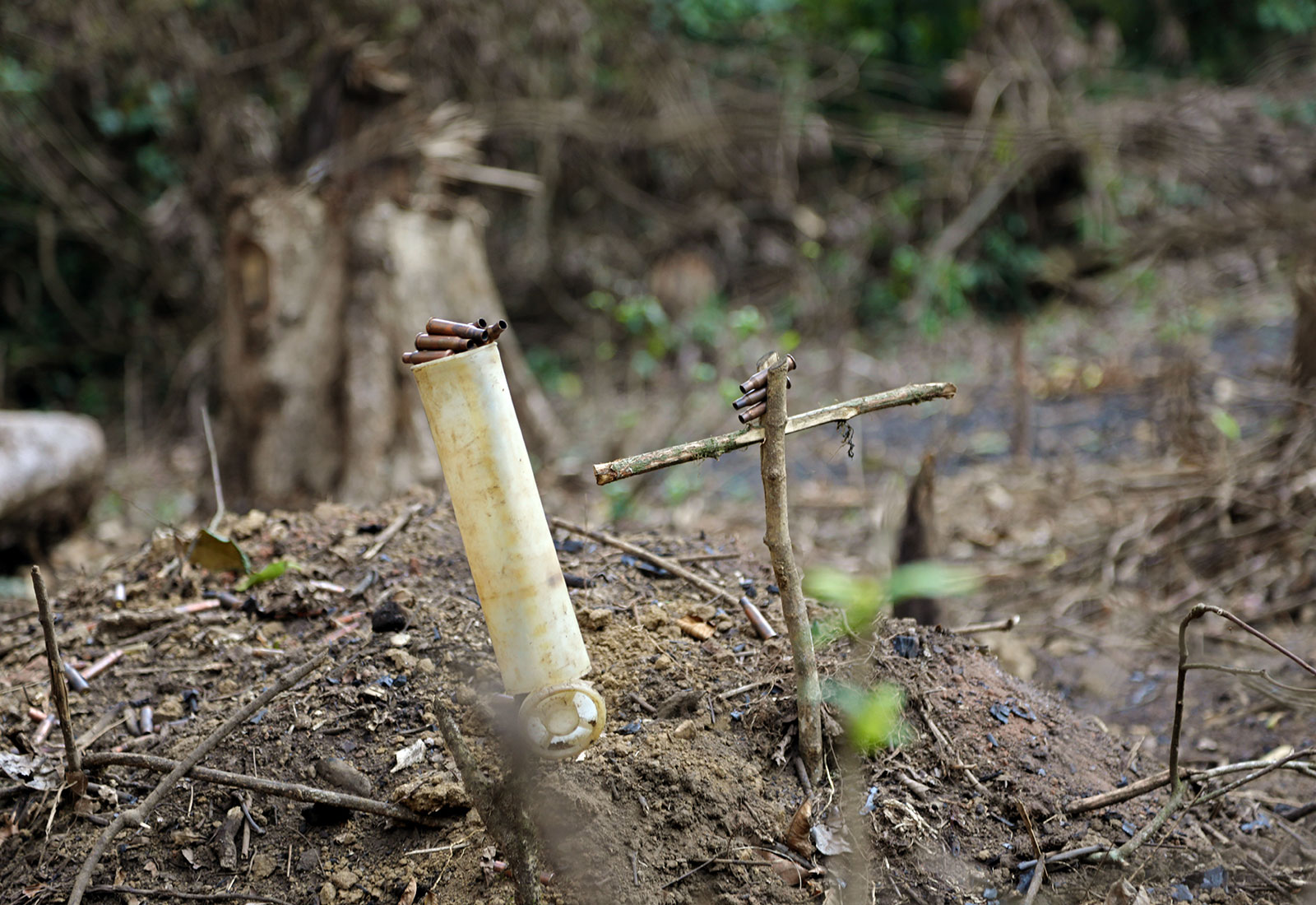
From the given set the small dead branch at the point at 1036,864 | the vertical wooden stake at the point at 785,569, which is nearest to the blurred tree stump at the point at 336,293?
the vertical wooden stake at the point at 785,569

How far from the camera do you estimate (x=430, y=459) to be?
15.5 ft

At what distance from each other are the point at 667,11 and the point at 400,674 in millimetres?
8455

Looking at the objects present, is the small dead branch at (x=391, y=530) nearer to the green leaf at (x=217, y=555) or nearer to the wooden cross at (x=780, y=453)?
the green leaf at (x=217, y=555)

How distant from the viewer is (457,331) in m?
1.47

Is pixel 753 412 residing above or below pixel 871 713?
above

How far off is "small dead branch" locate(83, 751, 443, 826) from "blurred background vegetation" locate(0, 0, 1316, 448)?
229 inches

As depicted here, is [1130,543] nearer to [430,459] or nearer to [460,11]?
[430,459]

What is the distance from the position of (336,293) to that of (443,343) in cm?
378

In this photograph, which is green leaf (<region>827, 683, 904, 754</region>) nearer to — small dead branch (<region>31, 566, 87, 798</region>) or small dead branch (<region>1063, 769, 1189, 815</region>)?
small dead branch (<region>1063, 769, 1189, 815</region>)

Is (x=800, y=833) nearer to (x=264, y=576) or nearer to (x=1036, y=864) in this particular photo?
(x=1036, y=864)

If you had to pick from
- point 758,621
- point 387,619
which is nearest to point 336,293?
point 387,619

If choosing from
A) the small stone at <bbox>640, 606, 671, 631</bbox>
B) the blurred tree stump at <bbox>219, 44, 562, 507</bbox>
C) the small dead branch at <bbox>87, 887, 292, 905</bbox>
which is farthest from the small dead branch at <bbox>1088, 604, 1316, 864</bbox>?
the blurred tree stump at <bbox>219, 44, 562, 507</bbox>

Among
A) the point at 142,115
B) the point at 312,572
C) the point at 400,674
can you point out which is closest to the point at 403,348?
the point at 312,572

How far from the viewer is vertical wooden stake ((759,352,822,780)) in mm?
1437
